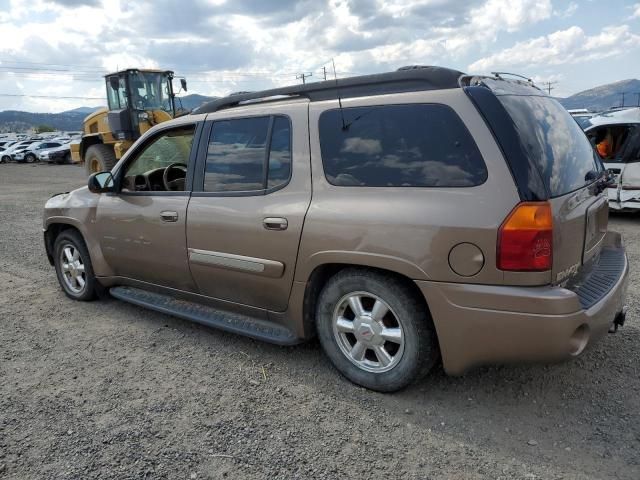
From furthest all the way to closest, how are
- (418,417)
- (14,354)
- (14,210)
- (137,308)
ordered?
(14,210) < (137,308) < (14,354) < (418,417)

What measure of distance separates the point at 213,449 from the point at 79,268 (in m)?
2.94

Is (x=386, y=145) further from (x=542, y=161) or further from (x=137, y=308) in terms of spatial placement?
(x=137, y=308)

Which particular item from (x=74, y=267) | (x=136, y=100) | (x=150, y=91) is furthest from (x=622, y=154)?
(x=150, y=91)

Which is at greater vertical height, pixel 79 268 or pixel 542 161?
pixel 542 161

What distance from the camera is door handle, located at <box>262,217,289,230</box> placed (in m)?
3.28

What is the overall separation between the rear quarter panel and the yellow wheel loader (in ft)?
42.3

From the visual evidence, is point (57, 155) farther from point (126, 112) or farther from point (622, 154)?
point (622, 154)

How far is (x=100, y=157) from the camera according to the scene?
16500 millimetres

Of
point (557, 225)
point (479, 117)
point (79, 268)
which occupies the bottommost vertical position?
point (79, 268)

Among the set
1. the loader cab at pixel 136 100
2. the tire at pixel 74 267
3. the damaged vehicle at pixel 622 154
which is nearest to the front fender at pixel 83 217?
the tire at pixel 74 267

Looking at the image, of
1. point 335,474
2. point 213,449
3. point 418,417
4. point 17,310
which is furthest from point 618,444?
point 17,310

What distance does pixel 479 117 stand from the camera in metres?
2.69

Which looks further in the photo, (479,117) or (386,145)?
(386,145)

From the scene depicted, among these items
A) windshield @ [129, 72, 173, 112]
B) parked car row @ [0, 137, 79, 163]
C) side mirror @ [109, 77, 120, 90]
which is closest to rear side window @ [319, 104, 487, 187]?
windshield @ [129, 72, 173, 112]
